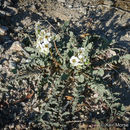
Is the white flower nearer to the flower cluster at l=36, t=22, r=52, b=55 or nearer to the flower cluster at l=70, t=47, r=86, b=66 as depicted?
the flower cluster at l=70, t=47, r=86, b=66

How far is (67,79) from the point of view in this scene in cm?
355

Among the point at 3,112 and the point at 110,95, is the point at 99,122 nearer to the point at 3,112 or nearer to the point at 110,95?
the point at 110,95

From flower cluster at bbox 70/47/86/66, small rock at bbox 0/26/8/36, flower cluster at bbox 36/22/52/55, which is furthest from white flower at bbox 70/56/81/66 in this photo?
small rock at bbox 0/26/8/36

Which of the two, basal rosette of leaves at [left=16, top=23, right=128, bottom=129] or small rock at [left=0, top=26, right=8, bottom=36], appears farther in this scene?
small rock at [left=0, top=26, right=8, bottom=36]

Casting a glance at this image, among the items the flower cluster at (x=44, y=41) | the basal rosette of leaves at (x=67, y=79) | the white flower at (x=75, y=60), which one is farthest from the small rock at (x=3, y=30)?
the white flower at (x=75, y=60)

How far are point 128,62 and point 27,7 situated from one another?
2.38 meters

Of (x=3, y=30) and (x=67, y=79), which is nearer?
(x=67, y=79)

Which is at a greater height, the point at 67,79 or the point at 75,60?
the point at 75,60

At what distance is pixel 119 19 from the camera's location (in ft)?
15.4

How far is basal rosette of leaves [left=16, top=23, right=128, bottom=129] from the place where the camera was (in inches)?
125

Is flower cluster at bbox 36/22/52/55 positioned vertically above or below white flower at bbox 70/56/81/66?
above

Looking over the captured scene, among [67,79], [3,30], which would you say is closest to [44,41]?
[67,79]

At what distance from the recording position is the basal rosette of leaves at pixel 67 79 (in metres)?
3.17

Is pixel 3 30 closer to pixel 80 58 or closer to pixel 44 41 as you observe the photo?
pixel 44 41
